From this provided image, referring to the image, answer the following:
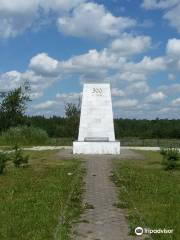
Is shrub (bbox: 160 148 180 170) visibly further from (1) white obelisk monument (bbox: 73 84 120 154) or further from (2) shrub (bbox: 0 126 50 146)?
(2) shrub (bbox: 0 126 50 146)

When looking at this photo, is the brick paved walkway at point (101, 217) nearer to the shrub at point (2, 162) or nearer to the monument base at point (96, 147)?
the shrub at point (2, 162)

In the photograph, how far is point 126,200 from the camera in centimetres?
927

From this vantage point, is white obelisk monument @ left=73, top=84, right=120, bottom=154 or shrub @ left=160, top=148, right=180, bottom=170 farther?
white obelisk monument @ left=73, top=84, right=120, bottom=154

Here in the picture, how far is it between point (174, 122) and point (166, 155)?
66.3 meters

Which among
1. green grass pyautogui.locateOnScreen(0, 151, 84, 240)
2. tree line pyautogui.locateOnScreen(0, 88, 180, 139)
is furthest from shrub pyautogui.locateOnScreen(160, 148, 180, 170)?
tree line pyautogui.locateOnScreen(0, 88, 180, 139)

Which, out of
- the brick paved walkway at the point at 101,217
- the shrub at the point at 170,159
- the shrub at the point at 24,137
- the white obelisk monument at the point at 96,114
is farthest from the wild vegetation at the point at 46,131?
the brick paved walkway at the point at 101,217

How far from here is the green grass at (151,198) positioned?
7.23 meters

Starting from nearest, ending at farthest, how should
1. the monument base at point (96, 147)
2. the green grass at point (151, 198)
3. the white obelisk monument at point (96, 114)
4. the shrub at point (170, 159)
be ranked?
the green grass at point (151, 198) < the shrub at point (170, 159) < the monument base at point (96, 147) < the white obelisk monument at point (96, 114)

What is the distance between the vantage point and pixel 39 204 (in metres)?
8.86

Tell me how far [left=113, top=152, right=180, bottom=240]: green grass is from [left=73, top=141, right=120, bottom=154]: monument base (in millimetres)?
8623

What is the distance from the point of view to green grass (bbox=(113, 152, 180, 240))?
7234 millimetres

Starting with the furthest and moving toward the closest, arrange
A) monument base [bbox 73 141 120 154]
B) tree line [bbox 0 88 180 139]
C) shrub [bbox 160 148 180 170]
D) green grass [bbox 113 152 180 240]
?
tree line [bbox 0 88 180 139] → monument base [bbox 73 141 120 154] → shrub [bbox 160 148 180 170] → green grass [bbox 113 152 180 240]

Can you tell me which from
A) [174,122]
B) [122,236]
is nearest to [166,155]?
[122,236]

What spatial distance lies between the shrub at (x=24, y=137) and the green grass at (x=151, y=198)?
2339cm
